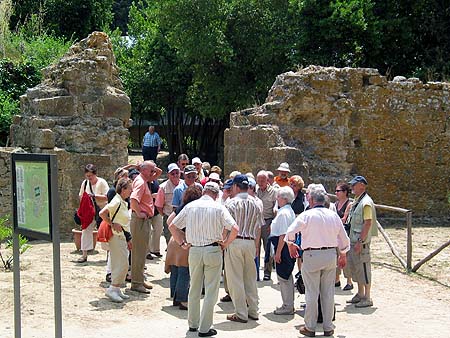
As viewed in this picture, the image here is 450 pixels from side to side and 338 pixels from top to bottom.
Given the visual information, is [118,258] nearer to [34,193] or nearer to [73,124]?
[34,193]

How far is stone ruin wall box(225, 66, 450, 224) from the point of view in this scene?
15391 mm

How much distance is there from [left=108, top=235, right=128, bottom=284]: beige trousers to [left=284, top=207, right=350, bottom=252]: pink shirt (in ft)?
7.85

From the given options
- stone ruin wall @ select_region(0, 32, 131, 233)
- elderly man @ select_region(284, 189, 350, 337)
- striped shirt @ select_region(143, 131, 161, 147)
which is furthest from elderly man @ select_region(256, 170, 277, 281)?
striped shirt @ select_region(143, 131, 161, 147)

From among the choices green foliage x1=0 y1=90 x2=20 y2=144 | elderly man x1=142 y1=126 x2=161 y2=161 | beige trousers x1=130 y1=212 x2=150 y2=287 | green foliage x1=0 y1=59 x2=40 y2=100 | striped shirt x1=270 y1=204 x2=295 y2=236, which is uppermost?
green foliage x1=0 y1=59 x2=40 y2=100

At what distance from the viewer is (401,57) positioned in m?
22.7

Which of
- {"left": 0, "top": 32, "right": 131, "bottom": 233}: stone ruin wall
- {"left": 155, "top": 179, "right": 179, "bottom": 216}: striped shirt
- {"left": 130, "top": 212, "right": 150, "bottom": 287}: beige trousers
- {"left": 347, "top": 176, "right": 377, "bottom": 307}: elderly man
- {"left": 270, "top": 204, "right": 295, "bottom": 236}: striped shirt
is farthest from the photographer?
{"left": 0, "top": 32, "right": 131, "bottom": 233}: stone ruin wall

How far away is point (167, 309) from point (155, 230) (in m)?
2.91

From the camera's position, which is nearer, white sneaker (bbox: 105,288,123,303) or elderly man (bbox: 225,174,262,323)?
elderly man (bbox: 225,174,262,323)

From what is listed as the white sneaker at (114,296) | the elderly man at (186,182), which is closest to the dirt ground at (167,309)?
the white sneaker at (114,296)

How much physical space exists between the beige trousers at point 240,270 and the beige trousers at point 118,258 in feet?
4.73

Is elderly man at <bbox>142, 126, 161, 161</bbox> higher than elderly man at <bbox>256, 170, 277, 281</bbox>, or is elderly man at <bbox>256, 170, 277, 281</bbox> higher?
elderly man at <bbox>142, 126, 161, 161</bbox>

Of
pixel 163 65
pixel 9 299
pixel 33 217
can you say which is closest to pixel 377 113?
pixel 9 299

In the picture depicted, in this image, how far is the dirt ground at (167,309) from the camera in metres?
7.83

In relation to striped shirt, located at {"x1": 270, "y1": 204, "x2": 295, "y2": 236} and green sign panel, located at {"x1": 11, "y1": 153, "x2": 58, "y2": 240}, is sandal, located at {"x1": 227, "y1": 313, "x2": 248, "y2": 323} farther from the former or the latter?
green sign panel, located at {"x1": 11, "y1": 153, "x2": 58, "y2": 240}
